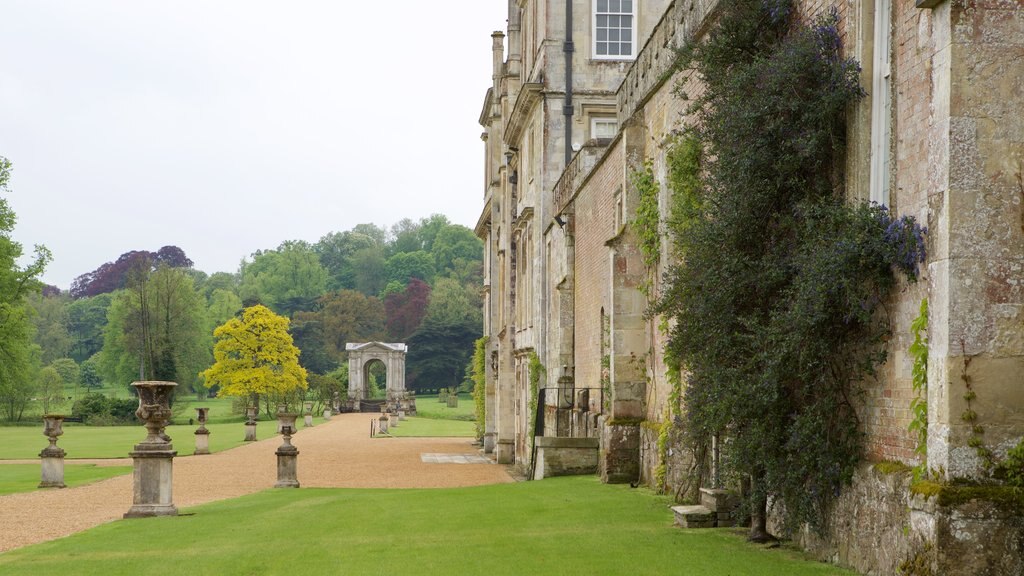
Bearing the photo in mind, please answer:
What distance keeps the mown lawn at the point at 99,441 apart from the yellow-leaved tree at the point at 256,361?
9792mm

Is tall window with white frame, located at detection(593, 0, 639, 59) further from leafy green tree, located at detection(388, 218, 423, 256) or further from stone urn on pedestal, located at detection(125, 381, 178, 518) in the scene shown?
leafy green tree, located at detection(388, 218, 423, 256)

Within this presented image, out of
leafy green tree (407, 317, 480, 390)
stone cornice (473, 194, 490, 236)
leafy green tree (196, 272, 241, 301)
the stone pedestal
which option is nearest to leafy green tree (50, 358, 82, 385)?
leafy green tree (407, 317, 480, 390)

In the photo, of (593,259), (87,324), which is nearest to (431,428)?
(593,259)

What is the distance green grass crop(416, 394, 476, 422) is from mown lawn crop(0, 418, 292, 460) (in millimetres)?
17141

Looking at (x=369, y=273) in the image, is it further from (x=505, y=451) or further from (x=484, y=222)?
(x=505, y=451)

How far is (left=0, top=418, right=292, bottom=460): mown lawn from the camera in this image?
3856 centimetres

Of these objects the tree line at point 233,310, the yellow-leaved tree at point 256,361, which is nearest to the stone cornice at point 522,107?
the tree line at point 233,310

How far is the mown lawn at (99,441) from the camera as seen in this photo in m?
38.6

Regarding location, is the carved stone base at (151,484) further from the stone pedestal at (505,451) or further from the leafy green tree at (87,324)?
the leafy green tree at (87,324)

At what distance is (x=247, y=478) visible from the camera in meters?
27.8

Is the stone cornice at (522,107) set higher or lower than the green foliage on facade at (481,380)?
higher

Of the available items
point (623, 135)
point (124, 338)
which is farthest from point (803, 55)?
point (124, 338)

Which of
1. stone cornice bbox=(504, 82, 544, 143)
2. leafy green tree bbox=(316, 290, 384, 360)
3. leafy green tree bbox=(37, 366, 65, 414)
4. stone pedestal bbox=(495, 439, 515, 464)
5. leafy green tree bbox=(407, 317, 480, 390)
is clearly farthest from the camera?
leafy green tree bbox=(316, 290, 384, 360)

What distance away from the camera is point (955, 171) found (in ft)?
23.5
